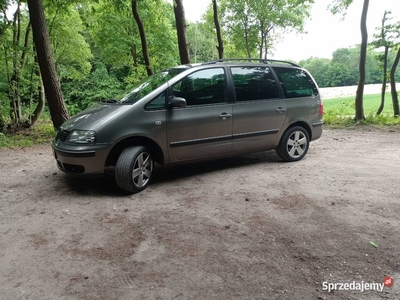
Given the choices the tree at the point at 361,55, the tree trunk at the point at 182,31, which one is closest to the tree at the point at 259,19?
the tree at the point at 361,55

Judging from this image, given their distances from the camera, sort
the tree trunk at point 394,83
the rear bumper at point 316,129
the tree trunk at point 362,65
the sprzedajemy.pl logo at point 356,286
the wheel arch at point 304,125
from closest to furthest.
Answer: the sprzedajemy.pl logo at point 356,286
the wheel arch at point 304,125
the rear bumper at point 316,129
the tree trunk at point 362,65
the tree trunk at point 394,83

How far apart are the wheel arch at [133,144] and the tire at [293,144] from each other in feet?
7.77

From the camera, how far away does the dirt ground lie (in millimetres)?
2186

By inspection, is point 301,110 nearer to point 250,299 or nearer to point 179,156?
point 179,156

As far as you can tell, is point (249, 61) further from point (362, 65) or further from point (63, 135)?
point (362, 65)

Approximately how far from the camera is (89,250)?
268cm

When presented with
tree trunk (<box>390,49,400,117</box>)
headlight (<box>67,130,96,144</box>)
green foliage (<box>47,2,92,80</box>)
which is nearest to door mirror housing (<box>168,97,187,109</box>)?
headlight (<box>67,130,96,144</box>)

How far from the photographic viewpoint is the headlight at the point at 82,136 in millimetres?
3854

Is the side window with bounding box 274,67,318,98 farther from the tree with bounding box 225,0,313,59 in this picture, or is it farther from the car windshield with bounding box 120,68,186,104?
the tree with bounding box 225,0,313,59

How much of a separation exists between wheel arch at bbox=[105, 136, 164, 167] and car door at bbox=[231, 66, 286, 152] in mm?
1317

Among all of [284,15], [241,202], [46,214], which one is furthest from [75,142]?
[284,15]

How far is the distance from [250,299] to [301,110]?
13.7 ft

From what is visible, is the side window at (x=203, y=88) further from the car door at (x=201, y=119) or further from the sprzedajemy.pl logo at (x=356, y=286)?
the sprzedajemy.pl logo at (x=356, y=286)

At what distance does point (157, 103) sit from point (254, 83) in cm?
181
